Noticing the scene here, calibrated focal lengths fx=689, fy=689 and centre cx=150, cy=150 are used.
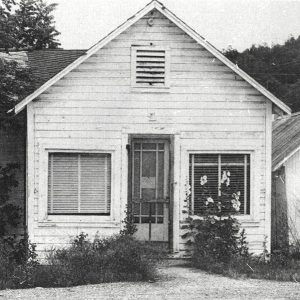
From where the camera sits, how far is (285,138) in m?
17.8

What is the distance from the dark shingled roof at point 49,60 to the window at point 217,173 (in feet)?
14.2

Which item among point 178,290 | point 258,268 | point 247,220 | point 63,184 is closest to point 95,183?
point 63,184

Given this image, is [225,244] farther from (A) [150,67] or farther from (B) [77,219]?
(A) [150,67]

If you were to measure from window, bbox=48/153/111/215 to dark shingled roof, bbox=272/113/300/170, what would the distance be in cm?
435

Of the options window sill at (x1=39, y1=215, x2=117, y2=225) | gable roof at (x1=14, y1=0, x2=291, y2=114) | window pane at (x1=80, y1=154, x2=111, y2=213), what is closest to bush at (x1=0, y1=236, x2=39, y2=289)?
window sill at (x1=39, y1=215, x2=117, y2=225)

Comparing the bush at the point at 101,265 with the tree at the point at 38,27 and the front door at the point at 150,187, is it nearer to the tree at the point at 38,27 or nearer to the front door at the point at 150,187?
the front door at the point at 150,187

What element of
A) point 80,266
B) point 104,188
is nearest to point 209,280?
point 80,266

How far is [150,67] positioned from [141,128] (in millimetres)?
1194

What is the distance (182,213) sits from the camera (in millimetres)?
13438

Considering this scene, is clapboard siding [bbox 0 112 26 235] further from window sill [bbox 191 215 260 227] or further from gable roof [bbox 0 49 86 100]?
window sill [bbox 191 215 260 227]

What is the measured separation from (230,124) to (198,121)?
64cm

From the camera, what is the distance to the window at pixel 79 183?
13.2m

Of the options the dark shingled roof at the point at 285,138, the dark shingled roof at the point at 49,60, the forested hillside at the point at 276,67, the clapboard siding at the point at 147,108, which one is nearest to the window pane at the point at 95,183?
the clapboard siding at the point at 147,108

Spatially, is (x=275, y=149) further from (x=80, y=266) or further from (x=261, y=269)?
(x=80, y=266)
